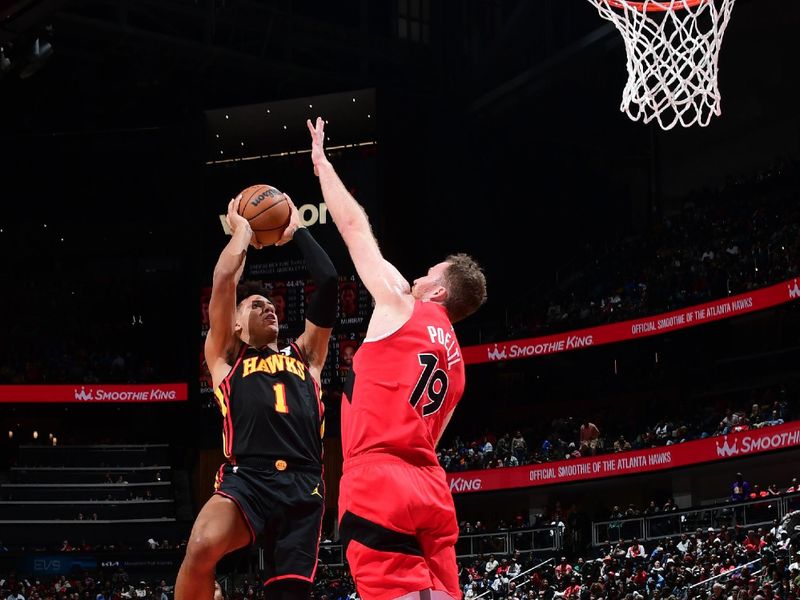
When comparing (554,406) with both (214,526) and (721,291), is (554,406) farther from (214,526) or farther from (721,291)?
(214,526)

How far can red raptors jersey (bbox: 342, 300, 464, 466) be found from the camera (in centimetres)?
478

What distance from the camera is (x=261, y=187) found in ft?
22.1

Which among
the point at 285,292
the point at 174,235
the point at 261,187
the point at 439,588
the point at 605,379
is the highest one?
the point at 174,235

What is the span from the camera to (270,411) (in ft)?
20.5

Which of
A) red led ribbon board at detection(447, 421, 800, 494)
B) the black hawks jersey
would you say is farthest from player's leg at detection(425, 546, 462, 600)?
red led ribbon board at detection(447, 421, 800, 494)

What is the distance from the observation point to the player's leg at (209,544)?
18.7 feet

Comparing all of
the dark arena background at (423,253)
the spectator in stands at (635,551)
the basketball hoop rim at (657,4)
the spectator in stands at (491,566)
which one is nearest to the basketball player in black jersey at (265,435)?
the basketball hoop rim at (657,4)

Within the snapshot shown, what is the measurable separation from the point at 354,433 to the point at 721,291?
2247 centimetres

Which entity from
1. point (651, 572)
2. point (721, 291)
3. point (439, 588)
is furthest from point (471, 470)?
point (439, 588)

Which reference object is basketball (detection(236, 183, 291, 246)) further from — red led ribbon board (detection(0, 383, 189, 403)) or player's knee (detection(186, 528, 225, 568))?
red led ribbon board (detection(0, 383, 189, 403))

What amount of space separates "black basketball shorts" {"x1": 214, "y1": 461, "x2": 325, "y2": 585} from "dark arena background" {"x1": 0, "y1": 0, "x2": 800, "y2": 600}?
1589 centimetres

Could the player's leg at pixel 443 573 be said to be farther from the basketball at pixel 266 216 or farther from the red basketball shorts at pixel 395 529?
the basketball at pixel 266 216

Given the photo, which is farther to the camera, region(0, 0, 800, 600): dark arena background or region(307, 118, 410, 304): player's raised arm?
region(0, 0, 800, 600): dark arena background

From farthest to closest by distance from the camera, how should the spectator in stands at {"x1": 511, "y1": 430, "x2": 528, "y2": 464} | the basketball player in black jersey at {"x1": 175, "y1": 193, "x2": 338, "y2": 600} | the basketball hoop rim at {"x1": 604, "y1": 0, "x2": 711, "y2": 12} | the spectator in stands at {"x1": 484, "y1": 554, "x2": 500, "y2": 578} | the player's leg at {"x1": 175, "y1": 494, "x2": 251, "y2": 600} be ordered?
1. the spectator in stands at {"x1": 511, "y1": 430, "x2": 528, "y2": 464}
2. the spectator in stands at {"x1": 484, "y1": 554, "x2": 500, "y2": 578}
3. the basketball hoop rim at {"x1": 604, "y1": 0, "x2": 711, "y2": 12}
4. the basketball player in black jersey at {"x1": 175, "y1": 193, "x2": 338, "y2": 600}
5. the player's leg at {"x1": 175, "y1": 494, "x2": 251, "y2": 600}
